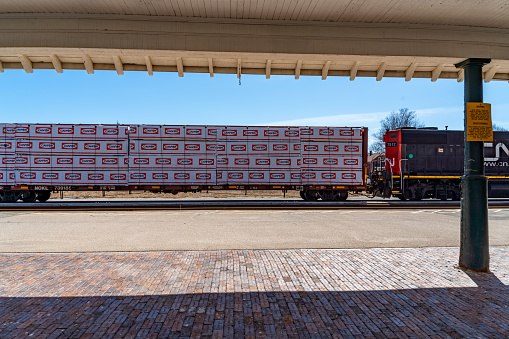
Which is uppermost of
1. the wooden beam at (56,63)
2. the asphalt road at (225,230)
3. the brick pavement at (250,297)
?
the wooden beam at (56,63)

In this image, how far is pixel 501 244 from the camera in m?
7.32

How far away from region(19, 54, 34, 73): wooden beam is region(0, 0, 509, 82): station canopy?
17mm

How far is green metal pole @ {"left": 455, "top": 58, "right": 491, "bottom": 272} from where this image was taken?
5.07 metres

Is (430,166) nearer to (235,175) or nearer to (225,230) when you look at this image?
(235,175)

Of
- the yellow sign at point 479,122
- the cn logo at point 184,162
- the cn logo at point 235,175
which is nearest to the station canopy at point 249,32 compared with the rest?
the yellow sign at point 479,122

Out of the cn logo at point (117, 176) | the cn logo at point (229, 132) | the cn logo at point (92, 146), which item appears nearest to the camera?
the cn logo at point (92, 146)

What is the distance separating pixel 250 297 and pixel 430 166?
18.1m

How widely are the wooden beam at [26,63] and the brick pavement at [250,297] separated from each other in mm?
3474

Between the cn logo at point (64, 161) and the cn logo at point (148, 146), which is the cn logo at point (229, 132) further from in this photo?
the cn logo at point (64, 161)

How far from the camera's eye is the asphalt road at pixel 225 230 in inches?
289

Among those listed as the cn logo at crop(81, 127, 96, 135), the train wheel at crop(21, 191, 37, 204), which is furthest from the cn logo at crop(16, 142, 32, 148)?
the cn logo at crop(81, 127, 96, 135)

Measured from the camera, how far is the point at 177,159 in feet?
55.3

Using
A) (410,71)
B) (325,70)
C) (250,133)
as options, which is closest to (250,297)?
(325,70)

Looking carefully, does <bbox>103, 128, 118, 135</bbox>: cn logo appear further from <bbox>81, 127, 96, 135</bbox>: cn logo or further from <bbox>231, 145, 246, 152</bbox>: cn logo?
<bbox>231, 145, 246, 152</bbox>: cn logo
